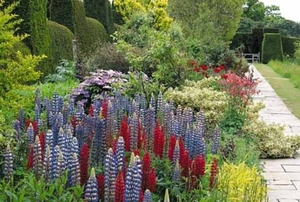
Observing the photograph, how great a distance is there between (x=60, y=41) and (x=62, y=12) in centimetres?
198

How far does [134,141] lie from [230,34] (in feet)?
91.4

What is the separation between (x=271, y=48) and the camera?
136ft

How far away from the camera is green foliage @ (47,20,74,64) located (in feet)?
45.1

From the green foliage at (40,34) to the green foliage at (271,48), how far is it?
101ft

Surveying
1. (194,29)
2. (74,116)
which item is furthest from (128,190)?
(194,29)

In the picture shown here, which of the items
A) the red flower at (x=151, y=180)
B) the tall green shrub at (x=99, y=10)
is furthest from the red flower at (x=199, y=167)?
A: the tall green shrub at (x=99, y=10)

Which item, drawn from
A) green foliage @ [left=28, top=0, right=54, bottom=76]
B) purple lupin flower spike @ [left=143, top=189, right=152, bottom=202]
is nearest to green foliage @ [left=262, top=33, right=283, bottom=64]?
green foliage @ [left=28, top=0, right=54, bottom=76]

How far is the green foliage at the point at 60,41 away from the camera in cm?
1375

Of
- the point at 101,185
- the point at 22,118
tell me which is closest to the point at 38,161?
the point at 101,185

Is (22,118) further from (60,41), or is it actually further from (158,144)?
(60,41)

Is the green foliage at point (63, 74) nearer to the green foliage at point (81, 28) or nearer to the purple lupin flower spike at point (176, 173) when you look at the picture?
the green foliage at point (81, 28)

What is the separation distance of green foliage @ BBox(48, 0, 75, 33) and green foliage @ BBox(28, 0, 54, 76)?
362 centimetres

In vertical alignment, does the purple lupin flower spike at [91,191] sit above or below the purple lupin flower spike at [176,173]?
above

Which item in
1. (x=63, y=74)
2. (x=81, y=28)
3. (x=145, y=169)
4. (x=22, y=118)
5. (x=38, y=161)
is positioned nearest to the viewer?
(x=38, y=161)
